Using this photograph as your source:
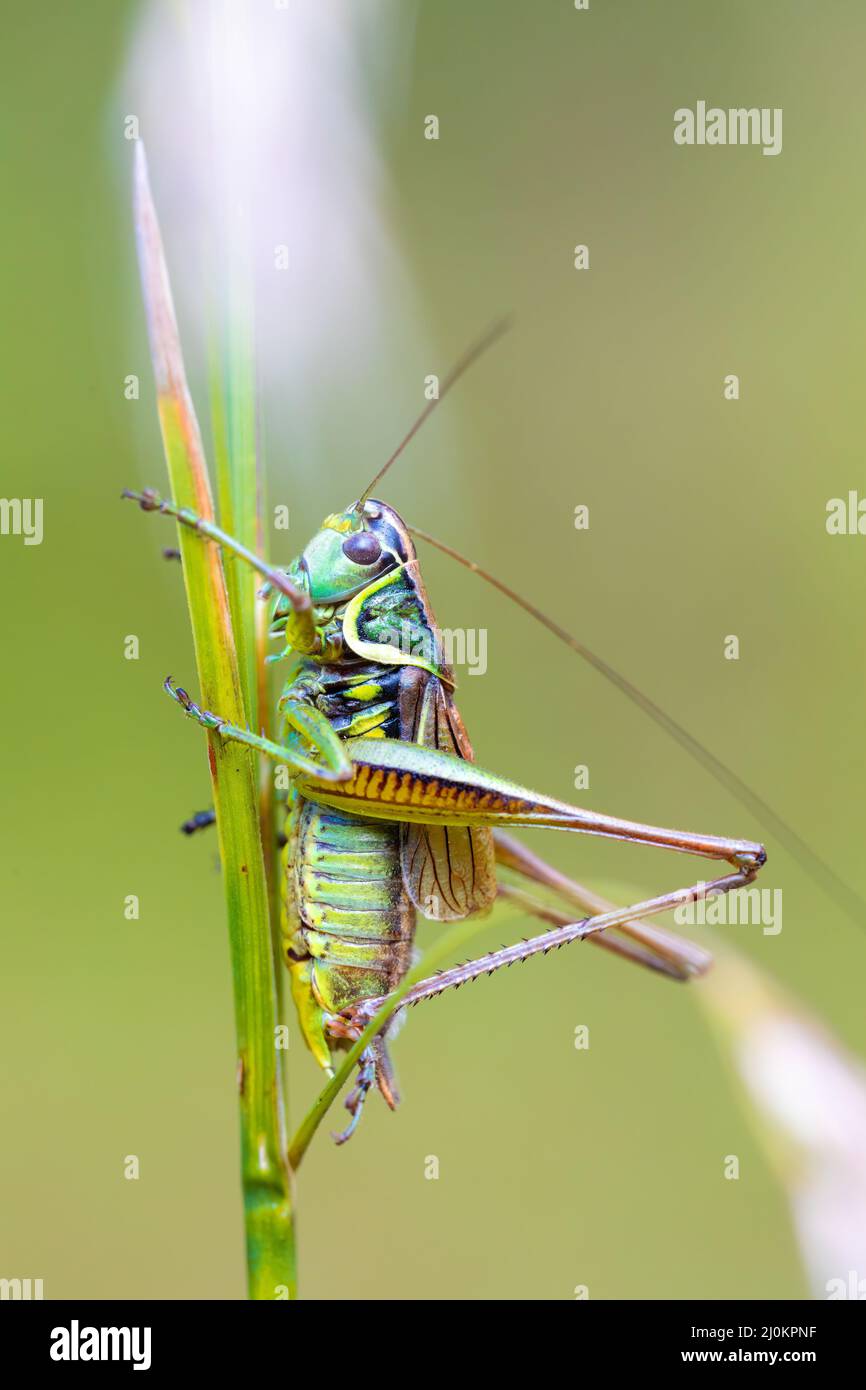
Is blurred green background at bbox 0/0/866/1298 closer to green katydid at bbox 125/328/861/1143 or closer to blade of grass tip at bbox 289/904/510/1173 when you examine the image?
green katydid at bbox 125/328/861/1143

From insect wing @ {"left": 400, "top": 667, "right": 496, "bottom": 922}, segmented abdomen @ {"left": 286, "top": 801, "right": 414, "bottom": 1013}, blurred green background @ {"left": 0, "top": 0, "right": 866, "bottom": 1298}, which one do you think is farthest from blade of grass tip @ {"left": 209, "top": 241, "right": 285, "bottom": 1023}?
blurred green background @ {"left": 0, "top": 0, "right": 866, "bottom": 1298}

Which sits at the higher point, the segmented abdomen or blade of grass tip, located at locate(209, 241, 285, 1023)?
blade of grass tip, located at locate(209, 241, 285, 1023)

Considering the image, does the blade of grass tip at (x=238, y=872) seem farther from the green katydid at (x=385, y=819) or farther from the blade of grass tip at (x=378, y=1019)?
the green katydid at (x=385, y=819)

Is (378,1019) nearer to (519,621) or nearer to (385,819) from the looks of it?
(385,819)

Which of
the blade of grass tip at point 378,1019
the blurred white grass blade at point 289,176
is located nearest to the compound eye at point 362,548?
the blurred white grass blade at point 289,176

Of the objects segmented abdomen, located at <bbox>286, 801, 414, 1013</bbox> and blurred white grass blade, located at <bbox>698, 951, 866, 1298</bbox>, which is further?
segmented abdomen, located at <bbox>286, 801, 414, 1013</bbox>

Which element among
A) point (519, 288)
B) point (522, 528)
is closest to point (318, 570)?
point (522, 528)
